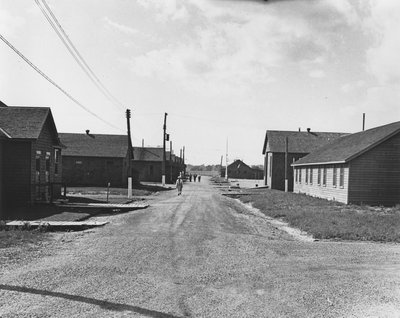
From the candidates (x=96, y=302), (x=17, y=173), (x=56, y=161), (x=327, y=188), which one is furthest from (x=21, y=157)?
(x=327, y=188)

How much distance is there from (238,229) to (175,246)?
4.24m

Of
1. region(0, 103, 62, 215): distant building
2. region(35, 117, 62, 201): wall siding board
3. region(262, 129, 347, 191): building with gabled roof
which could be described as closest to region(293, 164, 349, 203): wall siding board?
region(262, 129, 347, 191): building with gabled roof

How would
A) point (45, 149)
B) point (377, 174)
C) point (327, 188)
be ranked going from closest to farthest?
point (45, 149) < point (377, 174) < point (327, 188)

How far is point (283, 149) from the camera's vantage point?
51625 mm

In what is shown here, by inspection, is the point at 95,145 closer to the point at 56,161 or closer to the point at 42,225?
the point at 56,161

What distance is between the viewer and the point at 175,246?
1048 cm

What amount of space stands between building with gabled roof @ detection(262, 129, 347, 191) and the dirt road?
39171mm

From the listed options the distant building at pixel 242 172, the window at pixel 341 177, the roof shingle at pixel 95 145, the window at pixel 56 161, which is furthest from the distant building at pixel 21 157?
the distant building at pixel 242 172

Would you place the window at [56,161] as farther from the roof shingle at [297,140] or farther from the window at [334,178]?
the roof shingle at [297,140]

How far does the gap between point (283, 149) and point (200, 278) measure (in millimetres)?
45785

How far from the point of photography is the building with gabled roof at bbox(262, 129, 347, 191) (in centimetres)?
5112

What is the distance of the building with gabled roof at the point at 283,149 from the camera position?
51125 millimetres

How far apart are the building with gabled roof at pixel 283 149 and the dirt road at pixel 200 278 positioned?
129 feet

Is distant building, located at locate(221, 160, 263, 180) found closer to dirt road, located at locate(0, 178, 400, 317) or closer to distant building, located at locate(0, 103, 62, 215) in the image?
distant building, located at locate(0, 103, 62, 215)
